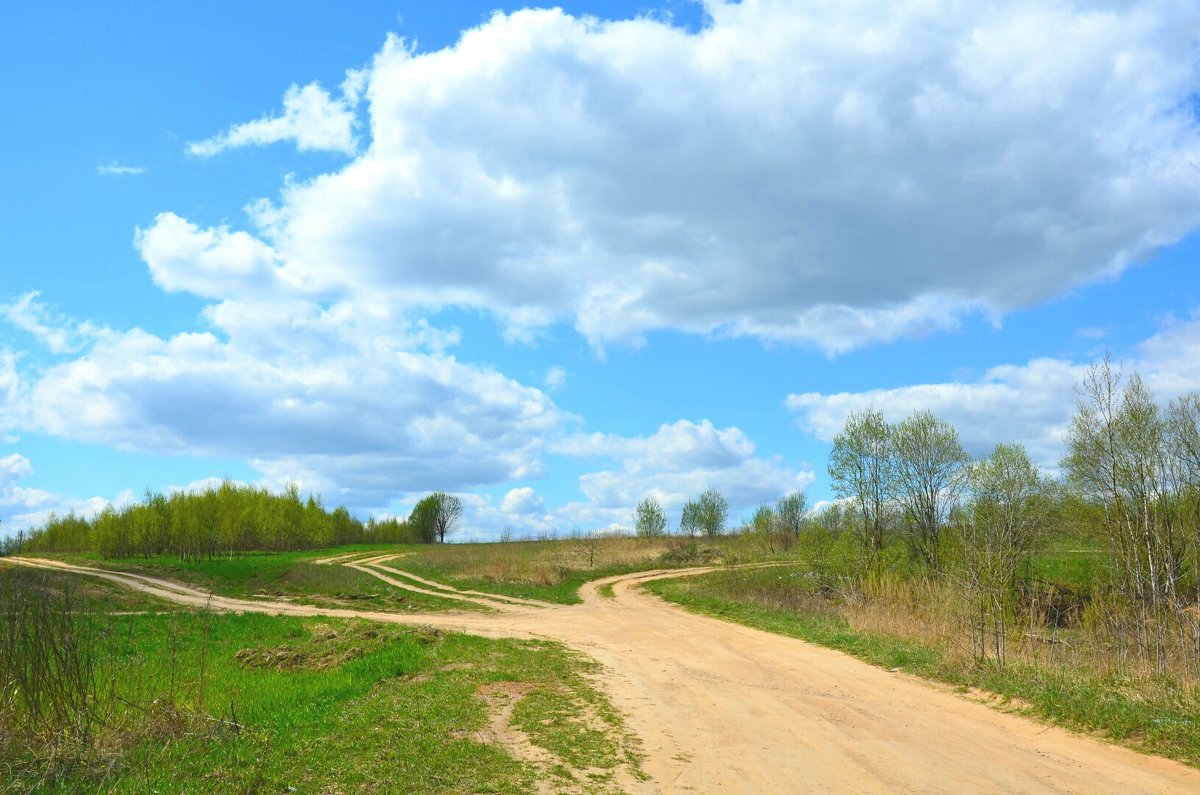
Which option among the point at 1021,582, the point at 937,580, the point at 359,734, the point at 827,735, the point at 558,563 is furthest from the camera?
the point at 558,563

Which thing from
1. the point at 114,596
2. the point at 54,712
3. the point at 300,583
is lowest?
the point at 300,583

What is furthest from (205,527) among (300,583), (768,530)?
(768,530)

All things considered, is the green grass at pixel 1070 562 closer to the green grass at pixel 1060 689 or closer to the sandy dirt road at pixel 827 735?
the green grass at pixel 1060 689

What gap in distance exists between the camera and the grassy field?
8.04 meters

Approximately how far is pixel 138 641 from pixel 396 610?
11.1 metres

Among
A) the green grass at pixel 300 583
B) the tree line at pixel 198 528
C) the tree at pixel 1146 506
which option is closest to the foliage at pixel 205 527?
the tree line at pixel 198 528

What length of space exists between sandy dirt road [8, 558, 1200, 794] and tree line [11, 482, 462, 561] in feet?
204

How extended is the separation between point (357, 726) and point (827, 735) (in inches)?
254

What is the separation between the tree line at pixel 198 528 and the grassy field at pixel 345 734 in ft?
198

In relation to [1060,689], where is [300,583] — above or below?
below

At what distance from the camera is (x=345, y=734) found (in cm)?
962

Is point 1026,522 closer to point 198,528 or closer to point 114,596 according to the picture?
point 114,596

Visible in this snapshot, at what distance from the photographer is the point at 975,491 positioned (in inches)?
1550

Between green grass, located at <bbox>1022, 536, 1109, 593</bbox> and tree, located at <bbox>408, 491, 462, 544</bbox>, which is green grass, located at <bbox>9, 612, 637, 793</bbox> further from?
tree, located at <bbox>408, 491, 462, 544</bbox>
